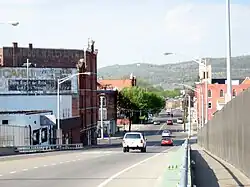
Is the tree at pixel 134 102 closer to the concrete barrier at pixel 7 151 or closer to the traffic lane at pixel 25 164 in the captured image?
the concrete barrier at pixel 7 151

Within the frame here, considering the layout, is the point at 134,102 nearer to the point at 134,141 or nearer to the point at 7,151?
the point at 7,151

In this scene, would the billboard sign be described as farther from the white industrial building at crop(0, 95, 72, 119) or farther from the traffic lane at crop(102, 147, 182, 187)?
the traffic lane at crop(102, 147, 182, 187)

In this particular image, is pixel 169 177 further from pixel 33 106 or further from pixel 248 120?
pixel 33 106

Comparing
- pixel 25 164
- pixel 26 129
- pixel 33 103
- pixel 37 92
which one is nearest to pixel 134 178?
pixel 25 164

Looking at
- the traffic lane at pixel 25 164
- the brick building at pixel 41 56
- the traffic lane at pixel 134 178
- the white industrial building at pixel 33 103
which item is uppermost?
the brick building at pixel 41 56

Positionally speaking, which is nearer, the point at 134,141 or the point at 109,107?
the point at 134,141

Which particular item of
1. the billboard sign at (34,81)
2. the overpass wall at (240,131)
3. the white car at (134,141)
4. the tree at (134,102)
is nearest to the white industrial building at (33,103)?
the billboard sign at (34,81)

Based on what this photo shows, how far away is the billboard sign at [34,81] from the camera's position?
264ft

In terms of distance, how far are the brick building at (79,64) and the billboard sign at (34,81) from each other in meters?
1.78

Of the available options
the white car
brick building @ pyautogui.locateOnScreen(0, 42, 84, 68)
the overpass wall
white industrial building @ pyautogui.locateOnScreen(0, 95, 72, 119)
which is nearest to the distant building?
white industrial building @ pyautogui.locateOnScreen(0, 95, 72, 119)

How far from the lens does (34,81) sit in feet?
Result: 268

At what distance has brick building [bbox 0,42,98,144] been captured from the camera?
8550 cm

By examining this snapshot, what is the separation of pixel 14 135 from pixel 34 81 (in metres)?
20.4

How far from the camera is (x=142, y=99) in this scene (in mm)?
142250
